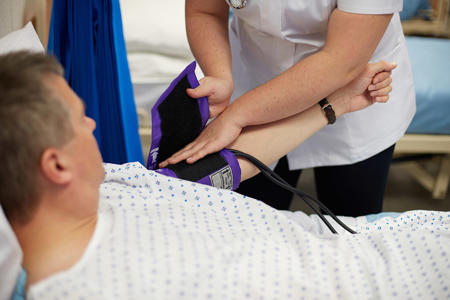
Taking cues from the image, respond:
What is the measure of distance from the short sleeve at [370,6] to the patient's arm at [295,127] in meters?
0.22

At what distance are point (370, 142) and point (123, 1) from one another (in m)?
1.50

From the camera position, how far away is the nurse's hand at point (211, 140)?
1.12 m

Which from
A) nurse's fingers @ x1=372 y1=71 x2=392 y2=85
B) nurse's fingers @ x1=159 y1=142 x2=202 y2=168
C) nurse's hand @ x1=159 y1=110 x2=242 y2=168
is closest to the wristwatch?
nurse's fingers @ x1=372 y1=71 x2=392 y2=85

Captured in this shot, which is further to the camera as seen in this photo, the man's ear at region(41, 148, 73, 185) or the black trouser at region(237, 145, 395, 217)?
the black trouser at region(237, 145, 395, 217)

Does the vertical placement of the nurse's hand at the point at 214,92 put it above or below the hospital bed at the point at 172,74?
above

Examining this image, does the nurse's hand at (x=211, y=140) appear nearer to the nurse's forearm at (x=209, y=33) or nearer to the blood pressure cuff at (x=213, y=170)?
the blood pressure cuff at (x=213, y=170)

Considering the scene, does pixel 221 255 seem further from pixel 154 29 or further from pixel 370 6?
pixel 154 29

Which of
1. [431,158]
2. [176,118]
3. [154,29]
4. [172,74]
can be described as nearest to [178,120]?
[176,118]

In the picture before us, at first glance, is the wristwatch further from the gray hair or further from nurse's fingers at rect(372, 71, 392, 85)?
the gray hair

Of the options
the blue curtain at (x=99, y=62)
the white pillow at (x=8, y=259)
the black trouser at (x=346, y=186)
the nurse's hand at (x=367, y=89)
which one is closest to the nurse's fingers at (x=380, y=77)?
the nurse's hand at (x=367, y=89)

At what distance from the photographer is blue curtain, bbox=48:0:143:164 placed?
1.22m

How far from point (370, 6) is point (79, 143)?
622 millimetres

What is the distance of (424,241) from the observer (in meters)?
0.88

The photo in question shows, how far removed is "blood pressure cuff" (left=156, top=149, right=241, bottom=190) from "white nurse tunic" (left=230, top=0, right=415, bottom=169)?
1.02 feet
